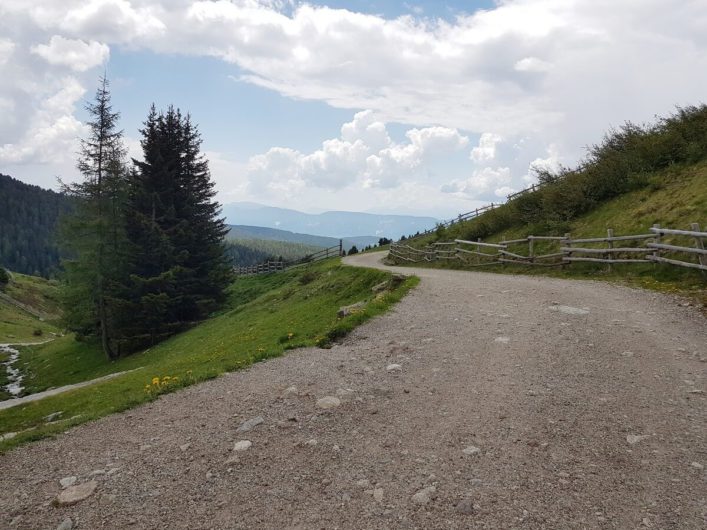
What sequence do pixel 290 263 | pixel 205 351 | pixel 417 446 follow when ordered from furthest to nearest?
1. pixel 290 263
2. pixel 205 351
3. pixel 417 446

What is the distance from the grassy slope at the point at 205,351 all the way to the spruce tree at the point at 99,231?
4467mm

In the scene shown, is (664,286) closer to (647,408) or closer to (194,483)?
(647,408)

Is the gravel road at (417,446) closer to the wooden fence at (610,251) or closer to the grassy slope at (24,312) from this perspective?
the wooden fence at (610,251)

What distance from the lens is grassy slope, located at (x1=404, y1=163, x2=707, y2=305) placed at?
1573cm

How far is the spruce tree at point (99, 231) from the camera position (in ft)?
109

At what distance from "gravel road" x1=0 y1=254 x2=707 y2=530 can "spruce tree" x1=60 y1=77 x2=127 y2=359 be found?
28.4 metres

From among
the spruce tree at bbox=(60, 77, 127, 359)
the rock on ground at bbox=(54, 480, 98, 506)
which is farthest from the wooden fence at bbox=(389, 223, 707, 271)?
the spruce tree at bbox=(60, 77, 127, 359)

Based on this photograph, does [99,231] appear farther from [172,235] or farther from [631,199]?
[631,199]

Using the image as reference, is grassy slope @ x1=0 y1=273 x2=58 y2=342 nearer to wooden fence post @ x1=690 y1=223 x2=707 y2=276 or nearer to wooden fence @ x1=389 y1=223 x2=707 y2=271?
wooden fence @ x1=389 y1=223 x2=707 y2=271

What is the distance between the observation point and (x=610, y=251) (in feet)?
62.1

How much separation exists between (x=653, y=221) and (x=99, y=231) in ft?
114

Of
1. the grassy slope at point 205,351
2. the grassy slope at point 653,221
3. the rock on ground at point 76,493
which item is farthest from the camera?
the grassy slope at point 653,221

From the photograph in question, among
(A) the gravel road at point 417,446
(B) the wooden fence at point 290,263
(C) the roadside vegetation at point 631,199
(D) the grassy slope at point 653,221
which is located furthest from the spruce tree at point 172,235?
(B) the wooden fence at point 290,263

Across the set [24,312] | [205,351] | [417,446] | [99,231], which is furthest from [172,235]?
[24,312]
